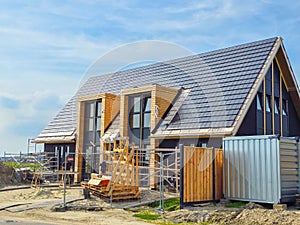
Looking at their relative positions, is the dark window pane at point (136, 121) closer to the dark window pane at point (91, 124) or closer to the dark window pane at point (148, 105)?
the dark window pane at point (148, 105)

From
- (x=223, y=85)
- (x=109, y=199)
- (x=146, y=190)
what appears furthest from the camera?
(x=223, y=85)

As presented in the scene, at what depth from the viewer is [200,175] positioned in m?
14.8

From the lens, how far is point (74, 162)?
85.7 feet

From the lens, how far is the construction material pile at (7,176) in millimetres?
25688

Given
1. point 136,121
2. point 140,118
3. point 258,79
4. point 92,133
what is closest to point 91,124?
point 92,133

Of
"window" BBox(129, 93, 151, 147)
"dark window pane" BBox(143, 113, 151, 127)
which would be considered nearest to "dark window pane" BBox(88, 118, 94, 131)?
"window" BBox(129, 93, 151, 147)

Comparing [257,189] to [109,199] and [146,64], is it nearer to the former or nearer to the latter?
[109,199]

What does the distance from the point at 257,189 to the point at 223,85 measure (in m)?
7.21

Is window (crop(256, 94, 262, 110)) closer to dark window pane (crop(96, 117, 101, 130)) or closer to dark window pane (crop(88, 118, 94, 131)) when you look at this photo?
dark window pane (crop(96, 117, 101, 130))

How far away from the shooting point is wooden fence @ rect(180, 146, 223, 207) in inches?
559

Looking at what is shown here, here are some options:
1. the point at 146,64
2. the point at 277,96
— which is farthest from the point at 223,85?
the point at 146,64

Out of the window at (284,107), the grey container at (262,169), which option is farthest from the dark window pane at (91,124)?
the grey container at (262,169)

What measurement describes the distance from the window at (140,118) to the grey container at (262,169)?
6.97m

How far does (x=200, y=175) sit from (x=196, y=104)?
6.22m
